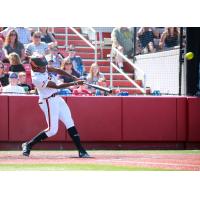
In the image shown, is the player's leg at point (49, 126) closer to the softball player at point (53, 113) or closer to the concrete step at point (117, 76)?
the softball player at point (53, 113)

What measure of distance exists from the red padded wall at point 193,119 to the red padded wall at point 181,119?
0.06 meters

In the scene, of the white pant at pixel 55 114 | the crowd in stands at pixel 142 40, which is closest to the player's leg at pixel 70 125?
the white pant at pixel 55 114

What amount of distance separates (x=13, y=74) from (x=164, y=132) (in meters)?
1.92

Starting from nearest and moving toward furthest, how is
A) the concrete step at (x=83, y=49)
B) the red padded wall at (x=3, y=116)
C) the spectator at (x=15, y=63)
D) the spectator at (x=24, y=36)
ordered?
the spectator at (x=24, y=36) → the spectator at (x=15, y=63) → the concrete step at (x=83, y=49) → the red padded wall at (x=3, y=116)

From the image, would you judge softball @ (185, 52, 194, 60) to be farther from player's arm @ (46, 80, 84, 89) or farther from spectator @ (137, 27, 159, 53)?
player's arm @ (46, 80, 84, 89)

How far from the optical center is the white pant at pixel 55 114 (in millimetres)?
9492

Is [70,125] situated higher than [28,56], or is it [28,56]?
[28,56]

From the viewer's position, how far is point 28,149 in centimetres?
943

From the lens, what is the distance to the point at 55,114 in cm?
950

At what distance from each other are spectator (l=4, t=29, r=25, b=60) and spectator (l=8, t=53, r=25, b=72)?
5 centimetres

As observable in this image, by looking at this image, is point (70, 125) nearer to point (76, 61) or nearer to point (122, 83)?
point (76, 61)

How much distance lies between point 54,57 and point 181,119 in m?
1.83

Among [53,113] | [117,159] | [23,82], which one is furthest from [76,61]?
[117,159]
